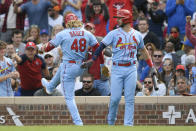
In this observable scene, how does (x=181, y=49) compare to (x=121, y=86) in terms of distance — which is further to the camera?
(x=181, y=49)

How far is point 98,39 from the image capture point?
45.1 feet

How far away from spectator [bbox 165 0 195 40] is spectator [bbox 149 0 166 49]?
0.24 meters

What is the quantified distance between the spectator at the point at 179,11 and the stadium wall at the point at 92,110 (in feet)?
Answer: 13.3

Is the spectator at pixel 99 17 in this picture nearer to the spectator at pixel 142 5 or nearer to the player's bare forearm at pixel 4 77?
the spectator at pixel 142 5

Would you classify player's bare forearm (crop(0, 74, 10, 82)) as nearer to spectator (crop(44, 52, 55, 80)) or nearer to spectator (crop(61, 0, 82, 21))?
spectator (crop(44, 52, 55, 80))

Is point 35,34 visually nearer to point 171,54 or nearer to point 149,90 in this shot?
point 171,54

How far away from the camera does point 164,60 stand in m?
14.8

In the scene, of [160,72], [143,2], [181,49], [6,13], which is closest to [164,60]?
[160,72]

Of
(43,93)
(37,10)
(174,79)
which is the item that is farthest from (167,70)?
(37,10)

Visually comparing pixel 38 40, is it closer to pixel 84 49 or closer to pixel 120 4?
pixel 120 4

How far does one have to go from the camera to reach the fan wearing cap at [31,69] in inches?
567

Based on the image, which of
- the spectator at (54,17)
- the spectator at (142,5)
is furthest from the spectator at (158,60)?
the spectator at (54,17)
